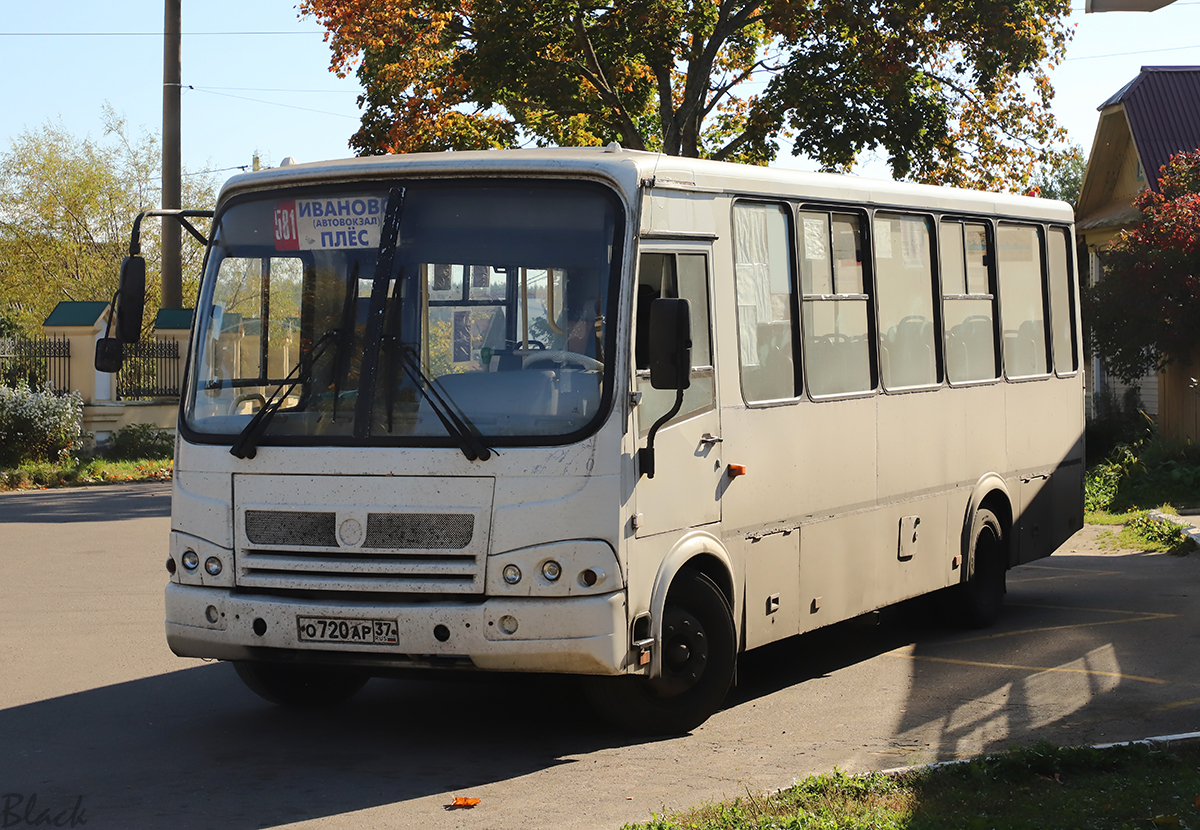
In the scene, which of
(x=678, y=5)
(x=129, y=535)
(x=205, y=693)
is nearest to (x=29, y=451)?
(x=129, y=535)

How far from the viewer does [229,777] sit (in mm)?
6781

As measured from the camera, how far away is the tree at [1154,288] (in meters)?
24.9

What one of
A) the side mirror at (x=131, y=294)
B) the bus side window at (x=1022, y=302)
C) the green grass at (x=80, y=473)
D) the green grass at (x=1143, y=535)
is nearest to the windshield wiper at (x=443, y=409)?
the side mirror at (x=131, y=294)

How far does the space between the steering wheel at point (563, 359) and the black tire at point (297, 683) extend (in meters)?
1.92

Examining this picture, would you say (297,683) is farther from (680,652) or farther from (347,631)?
(680,652)

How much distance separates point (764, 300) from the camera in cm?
852

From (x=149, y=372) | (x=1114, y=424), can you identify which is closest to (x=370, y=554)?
(x=1114, y=424)

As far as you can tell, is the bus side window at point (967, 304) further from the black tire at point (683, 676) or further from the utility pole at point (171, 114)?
the utility pole at point (171, 114)

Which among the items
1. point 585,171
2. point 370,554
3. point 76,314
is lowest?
point 370,554

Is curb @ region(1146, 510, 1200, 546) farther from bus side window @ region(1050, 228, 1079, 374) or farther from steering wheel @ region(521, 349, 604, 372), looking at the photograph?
steering wheel @ region(521, 349, 604, 372)

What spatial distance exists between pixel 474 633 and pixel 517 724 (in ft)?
4.18

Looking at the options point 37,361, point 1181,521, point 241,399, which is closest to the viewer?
point 241,399

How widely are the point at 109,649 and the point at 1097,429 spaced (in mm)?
22085

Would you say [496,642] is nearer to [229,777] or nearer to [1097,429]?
[229,777]
